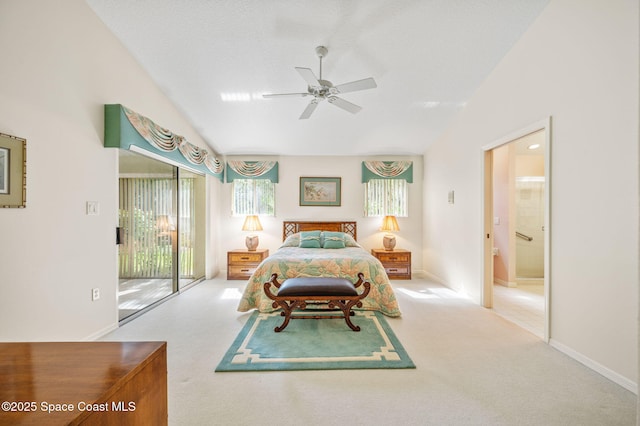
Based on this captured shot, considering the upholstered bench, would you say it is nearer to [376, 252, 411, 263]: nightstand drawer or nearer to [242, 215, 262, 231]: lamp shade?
[376, 252, 411, 263]: nightstand drawer

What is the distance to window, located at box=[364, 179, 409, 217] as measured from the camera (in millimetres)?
6020

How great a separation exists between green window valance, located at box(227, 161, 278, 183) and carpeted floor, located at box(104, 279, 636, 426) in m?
3.53

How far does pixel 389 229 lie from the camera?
582cm

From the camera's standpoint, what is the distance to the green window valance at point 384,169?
5.93m

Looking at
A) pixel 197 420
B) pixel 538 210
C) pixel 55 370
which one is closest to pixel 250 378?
pixel 197 420

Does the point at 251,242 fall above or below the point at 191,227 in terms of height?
below

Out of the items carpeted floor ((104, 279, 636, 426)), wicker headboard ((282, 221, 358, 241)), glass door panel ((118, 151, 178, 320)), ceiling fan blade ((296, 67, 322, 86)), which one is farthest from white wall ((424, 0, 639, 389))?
glass door panel ((118, 151, 178, 320))

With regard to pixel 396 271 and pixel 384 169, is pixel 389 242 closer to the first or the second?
pixel 396 271

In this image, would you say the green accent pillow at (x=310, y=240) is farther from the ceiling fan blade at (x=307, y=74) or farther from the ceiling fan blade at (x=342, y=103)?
the ceiling fan blade at (x=307, y=74)

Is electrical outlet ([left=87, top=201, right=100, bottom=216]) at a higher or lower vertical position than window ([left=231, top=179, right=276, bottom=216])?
lower

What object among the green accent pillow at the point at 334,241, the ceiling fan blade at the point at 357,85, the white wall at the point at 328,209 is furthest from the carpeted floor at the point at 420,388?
the white wall at the point at 328,209

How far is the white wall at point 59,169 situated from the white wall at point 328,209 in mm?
2948

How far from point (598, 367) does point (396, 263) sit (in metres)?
3.32

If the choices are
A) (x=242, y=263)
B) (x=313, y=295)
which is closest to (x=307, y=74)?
(x=313, y=295)
